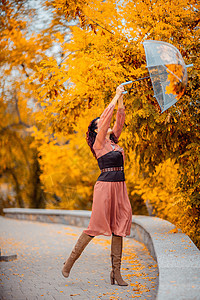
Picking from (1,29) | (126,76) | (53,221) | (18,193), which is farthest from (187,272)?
(18,193)

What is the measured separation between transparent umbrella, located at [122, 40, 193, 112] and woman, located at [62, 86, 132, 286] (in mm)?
529

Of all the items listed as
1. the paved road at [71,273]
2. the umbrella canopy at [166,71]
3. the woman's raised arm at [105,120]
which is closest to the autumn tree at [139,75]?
the umbrella canopy at [166,71]

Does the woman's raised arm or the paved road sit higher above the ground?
the woman's raised arm

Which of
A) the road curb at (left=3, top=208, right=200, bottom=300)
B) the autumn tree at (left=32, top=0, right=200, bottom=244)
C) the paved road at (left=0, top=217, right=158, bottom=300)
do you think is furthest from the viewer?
the autumn tree at (left=32, top=0, right=200, bottom=244)

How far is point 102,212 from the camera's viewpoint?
4.22 metres

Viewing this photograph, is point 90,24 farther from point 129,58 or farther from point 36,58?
point 36,58

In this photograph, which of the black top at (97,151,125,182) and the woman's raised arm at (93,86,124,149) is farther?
the black top at (97,151,125,182)

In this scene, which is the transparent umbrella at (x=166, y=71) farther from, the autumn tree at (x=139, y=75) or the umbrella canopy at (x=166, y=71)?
the autumn tree at (x=139, y=75)

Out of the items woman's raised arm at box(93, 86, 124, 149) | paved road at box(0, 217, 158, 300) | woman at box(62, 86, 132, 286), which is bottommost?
paved road at box(0, 217, 158, 300)

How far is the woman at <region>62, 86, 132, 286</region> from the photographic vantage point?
423cm

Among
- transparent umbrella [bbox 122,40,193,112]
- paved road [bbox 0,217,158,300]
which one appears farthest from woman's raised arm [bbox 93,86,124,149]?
paved road [bbox 0,217,158,300]

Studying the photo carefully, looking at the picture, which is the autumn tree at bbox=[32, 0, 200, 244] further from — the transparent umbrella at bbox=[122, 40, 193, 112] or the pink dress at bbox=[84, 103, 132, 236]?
the pink dress at bbox=[84, 103, 132, 236]

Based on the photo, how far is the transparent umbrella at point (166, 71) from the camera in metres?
4.39

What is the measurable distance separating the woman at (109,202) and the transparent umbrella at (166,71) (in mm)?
529
